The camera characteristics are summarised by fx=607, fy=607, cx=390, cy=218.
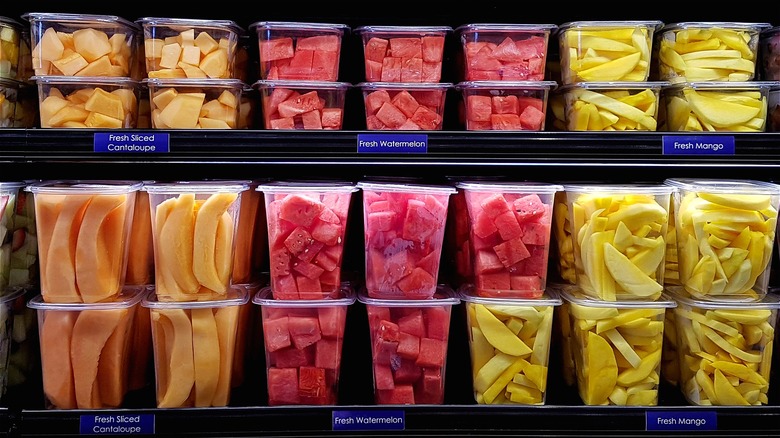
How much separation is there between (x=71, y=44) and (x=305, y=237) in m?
0.72

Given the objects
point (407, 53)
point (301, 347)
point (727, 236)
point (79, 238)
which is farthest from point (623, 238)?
point (79, 238)

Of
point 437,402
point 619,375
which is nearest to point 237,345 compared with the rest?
point 437,402

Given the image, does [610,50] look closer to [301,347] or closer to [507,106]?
[507,106]

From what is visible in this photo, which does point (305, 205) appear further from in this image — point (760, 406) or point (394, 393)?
point (760, 406)

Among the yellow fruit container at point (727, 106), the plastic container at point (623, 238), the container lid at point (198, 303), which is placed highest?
the yellow fruit container at point (727, 106)

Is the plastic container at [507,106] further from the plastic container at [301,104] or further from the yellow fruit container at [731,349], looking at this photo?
the yellow fruit container at [731,349]

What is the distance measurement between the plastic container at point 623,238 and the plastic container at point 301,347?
22.9 inches

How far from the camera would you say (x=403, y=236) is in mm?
1417

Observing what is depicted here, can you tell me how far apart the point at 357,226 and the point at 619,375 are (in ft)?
2.91

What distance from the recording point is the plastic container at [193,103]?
1.44m

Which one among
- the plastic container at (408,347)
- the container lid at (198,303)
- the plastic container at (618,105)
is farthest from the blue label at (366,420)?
the plastic container at (618,105)

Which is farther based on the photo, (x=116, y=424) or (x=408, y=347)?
(x=408, y=347)

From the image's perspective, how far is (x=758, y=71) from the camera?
1.60m

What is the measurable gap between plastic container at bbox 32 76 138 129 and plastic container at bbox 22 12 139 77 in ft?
0.08
